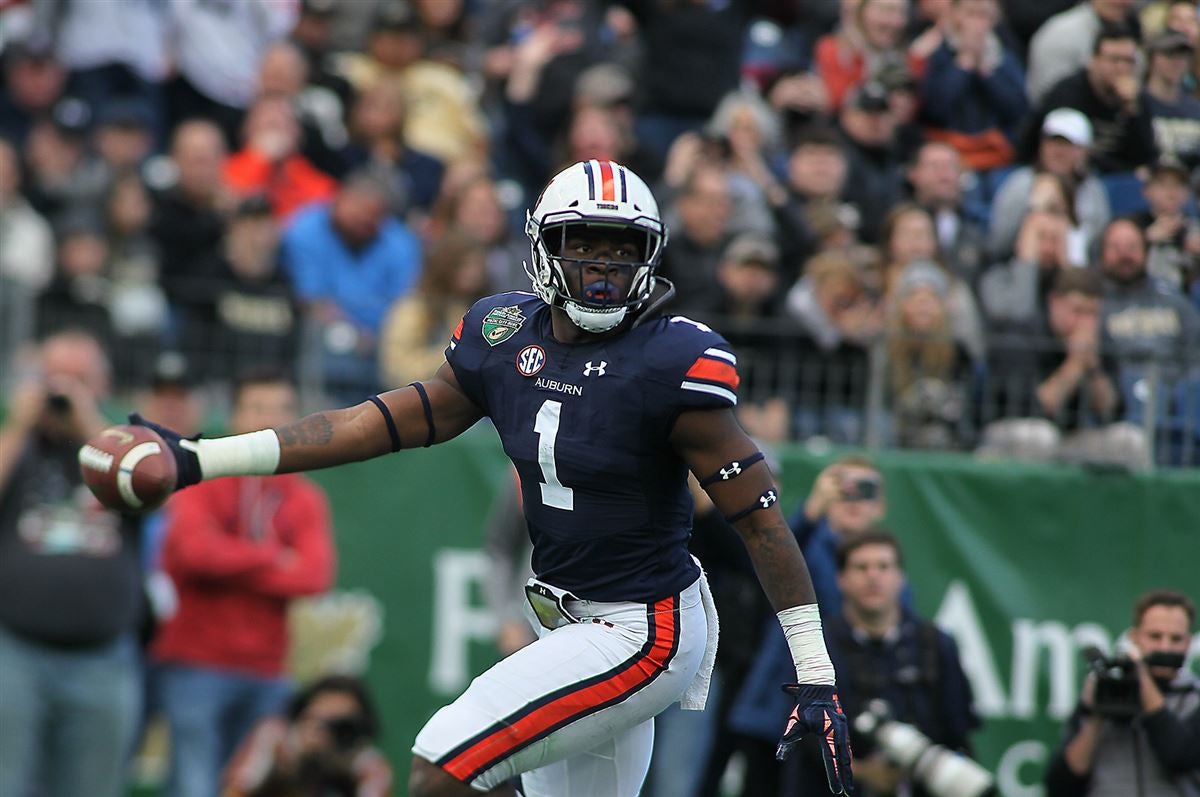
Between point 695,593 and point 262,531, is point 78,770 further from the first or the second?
point 695,593

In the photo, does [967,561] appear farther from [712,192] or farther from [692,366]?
[692,366]

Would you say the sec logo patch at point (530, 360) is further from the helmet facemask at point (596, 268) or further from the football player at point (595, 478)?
the helmet facemask at point (596, 268)

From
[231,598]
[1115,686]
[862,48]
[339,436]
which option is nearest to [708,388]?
[339,436]

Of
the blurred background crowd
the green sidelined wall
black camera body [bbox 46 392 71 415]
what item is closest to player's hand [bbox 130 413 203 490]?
black camera body [bbox 46 392 71 415]

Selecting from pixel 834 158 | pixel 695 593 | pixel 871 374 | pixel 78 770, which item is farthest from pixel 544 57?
pixel 695 593

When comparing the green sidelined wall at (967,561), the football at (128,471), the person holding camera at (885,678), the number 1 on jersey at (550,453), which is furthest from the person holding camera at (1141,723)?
the football at (128,471)

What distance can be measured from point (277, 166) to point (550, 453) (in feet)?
21.0

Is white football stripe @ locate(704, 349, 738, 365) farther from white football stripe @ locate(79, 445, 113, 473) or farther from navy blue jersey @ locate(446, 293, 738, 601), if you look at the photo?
white football stripe @ locate(79, 445, 113, 473)

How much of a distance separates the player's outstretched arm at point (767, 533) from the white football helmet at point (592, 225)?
410 millimetres

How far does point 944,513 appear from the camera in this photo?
10.3 metres

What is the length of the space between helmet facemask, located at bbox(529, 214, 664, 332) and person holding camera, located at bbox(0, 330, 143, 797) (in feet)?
12.4

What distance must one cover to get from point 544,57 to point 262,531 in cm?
384

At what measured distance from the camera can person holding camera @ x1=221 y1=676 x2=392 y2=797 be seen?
9.41 m

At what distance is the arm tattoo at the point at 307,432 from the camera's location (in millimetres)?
6074
